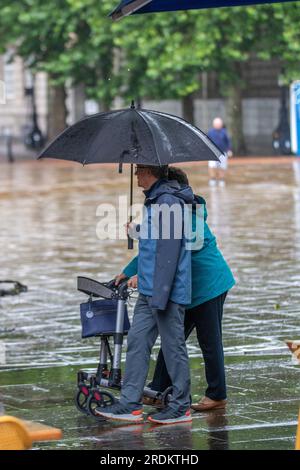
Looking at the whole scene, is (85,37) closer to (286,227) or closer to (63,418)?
(286,227)

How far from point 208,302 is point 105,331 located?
692 mm

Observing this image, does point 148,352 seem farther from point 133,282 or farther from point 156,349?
point 156,349

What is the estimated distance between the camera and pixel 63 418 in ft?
28.7

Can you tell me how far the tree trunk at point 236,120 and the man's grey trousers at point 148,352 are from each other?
137 feet

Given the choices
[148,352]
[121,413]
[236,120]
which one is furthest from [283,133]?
[121,413]

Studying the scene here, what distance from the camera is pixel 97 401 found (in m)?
8.75

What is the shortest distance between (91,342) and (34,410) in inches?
123

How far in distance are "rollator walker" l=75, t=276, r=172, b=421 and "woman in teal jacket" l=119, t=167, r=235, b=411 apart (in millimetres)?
171

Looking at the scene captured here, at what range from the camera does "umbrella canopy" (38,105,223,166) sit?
335 inches

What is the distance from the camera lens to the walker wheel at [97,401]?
8672 millimetres

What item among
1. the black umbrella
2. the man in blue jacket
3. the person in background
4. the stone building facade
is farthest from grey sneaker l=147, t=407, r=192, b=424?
the stone building facade

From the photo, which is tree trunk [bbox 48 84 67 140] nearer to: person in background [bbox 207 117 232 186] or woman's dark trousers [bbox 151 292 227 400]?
person in background [bbox 207 117 232 186]

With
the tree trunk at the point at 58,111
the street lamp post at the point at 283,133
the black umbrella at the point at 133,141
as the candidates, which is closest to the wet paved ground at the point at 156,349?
the black umbrella at the point at 133,141

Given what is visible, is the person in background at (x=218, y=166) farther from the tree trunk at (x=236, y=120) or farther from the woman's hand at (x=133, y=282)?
the woman's hand at (x=133, y=282)
